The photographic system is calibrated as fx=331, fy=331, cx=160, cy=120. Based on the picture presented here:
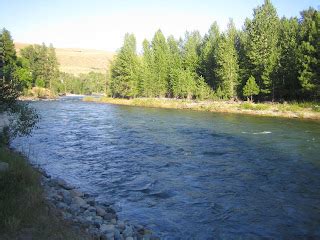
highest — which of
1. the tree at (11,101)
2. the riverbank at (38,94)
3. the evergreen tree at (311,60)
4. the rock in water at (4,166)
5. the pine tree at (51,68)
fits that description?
A: the pine tree at (51,68)

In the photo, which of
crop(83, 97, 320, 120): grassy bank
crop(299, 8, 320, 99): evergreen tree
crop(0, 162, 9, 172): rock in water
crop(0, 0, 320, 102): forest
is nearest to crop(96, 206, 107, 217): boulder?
crop(0, 162, 9, 172): rock in water

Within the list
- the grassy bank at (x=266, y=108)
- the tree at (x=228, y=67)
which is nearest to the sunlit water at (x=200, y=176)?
the grassy bank at (x=266, y=108)

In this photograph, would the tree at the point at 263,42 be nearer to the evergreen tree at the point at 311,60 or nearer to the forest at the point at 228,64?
the forest at the point at 228,64

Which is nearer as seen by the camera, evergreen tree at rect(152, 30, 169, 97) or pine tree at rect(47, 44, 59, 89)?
evergreen tree at rect(152, 30, 169, 97)

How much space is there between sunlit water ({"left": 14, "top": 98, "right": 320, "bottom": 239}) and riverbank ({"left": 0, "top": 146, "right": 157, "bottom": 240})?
1.13 m

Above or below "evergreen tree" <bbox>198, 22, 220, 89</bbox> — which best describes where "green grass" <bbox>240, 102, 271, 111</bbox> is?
below

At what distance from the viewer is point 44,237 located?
7.88 meters

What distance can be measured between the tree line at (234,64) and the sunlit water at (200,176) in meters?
25.1

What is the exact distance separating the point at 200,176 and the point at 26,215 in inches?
440

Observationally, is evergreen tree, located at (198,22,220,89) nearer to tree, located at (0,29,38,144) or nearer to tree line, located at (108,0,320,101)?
tree line, located at (108,0,320,101)

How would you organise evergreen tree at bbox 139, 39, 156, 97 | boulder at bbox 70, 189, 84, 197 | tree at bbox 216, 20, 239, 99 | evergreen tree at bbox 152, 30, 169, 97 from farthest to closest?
evergreen tree at bbox 139, 39, 156, 97, evergreen tree at bbox 152, 30, 169, 97, tree at bbox 216, 20, 239, 99, boulder at bbox 70, 189, 84, 197

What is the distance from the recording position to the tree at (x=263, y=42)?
6324cm

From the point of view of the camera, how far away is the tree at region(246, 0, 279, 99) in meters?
63.2

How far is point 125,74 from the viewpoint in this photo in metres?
98.6
